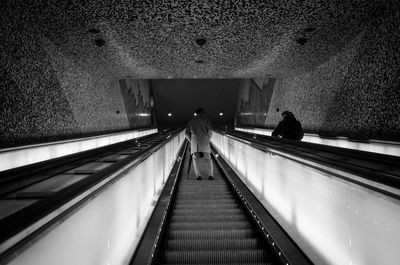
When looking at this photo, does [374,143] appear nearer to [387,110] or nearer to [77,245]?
[387,110]

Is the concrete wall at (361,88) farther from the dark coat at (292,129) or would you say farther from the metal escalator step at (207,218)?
the metal escalator step at (207,218)

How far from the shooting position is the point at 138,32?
15.6 ft

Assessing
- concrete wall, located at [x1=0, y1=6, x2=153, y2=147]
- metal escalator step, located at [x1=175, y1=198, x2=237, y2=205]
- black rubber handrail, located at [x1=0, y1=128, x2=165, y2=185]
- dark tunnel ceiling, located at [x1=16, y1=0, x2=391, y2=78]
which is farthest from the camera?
metal escalator step, located at [x1=175, y1=198, x2=237, y2=205]

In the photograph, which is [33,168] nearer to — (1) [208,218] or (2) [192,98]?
(1) [208,218]

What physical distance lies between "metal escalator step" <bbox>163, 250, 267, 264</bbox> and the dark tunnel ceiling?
300 centimetres

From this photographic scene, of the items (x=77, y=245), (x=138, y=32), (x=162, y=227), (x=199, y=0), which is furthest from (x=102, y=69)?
(x=77, y=245)

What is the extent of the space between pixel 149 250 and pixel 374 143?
11.6ft

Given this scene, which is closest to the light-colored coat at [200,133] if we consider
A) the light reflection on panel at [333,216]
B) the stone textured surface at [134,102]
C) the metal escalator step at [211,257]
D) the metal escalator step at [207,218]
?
the metal escalator step at [207,218]

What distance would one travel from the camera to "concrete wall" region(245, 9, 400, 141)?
148 inches

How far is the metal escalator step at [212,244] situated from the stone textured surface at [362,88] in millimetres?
2446

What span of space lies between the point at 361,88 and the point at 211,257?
3830mm

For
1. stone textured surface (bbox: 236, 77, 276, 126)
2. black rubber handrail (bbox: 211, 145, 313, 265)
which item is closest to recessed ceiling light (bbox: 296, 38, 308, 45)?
black rubber handrail (bbox: 211, 145, 313, 265)

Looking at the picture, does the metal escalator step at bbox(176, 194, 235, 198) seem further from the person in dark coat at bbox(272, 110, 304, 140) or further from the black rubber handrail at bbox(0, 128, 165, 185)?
the black rubber handrail at bbox(0, 128, 165, 185)

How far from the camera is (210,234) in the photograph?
3029 millimetres
